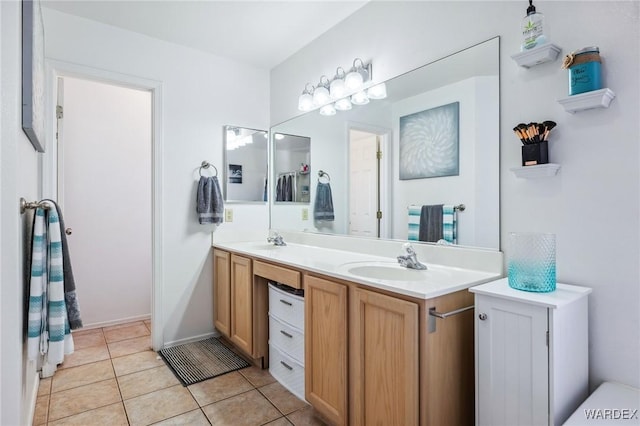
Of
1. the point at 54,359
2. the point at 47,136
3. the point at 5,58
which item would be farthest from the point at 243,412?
the point at 47,136

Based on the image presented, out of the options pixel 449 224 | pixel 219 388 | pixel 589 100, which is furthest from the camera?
pixel 219 388

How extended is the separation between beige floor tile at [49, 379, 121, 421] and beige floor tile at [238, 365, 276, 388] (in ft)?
2.45

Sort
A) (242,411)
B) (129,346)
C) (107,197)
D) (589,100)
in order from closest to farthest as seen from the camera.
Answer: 1. (589,100)
2. (242,411)
3. (129,346)
4. (107,197)

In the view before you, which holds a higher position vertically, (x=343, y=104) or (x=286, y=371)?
(x=343, y=104)

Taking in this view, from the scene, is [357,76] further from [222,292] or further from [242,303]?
[222,292]

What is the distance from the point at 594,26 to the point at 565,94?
247mm

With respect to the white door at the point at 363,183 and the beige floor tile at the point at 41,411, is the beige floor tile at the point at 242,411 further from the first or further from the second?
the white door at the point at 363,183

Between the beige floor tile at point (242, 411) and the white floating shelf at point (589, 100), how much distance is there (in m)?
1.97

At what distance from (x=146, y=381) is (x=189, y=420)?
603 millimetres

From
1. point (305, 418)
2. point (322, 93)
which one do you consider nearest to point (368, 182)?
point (322, 93)

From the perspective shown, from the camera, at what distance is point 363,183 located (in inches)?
87.9

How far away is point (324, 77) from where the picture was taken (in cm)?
257

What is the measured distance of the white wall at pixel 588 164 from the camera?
1.19 metres

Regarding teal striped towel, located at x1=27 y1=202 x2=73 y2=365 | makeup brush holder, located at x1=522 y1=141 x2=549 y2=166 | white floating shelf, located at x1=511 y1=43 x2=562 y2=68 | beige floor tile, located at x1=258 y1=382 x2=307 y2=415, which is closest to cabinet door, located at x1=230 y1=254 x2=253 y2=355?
beige floor tile, located at x1=258 y1=382 x2=307 y2=415
